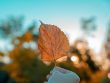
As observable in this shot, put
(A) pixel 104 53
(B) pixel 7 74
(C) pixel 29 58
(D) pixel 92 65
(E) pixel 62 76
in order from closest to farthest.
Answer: (E) pixel 62 76 < (C) pixel 29 58 < (B) pixel 7 74 < (D) pixel 92 65 < (A) pixel 104 53

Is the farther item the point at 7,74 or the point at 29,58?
the point at 7,74

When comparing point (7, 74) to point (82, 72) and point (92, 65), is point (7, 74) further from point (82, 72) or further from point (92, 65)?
point (92, 65)

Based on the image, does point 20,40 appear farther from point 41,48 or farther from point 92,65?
point 41,48

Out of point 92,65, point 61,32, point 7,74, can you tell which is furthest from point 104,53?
point 61,32

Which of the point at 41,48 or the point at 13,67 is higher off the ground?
the point at 41,48

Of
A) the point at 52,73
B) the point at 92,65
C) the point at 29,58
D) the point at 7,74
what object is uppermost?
the point at 52,73

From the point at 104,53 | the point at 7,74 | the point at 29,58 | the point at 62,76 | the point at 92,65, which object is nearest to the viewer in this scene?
the point at 62,76
